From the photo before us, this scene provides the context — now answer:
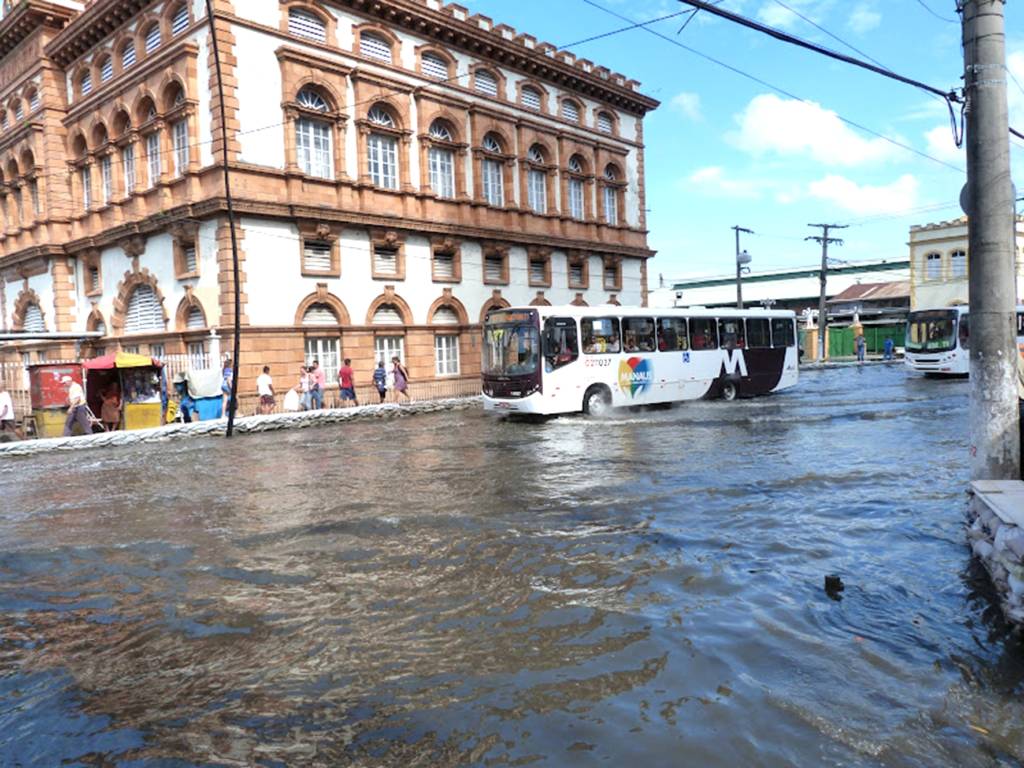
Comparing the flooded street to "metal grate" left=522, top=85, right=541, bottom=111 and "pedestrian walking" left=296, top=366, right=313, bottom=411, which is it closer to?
"pedestrian walking" left=296, top=366, right=313, bottom=411

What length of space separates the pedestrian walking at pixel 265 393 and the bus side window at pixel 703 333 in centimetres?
1258

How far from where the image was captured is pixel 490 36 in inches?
1150

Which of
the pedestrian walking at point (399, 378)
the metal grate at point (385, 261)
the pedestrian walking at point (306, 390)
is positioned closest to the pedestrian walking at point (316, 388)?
the pedestrian walking at point (306, 390)

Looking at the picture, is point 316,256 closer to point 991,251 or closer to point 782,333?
point 782,333

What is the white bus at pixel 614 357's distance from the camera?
18422mm

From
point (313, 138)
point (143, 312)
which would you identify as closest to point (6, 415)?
point (143, 312)

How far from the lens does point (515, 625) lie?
5125 mm

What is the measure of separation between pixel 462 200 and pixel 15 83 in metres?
19.6

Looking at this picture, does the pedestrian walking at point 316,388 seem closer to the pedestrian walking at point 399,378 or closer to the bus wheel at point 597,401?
the pedestrian walking at point 399,378

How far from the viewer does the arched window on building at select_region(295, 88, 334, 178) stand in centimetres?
2422

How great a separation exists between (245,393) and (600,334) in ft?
36.0

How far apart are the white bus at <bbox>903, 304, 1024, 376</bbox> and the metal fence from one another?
707 inches

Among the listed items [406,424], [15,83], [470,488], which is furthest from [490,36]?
[470,488]

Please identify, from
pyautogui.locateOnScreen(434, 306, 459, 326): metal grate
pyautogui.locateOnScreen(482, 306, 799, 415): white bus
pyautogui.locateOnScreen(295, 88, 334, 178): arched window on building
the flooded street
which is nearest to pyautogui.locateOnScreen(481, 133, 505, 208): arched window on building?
pyautogui.locateOnScreen(434, 306, 459, 326): metal grate
